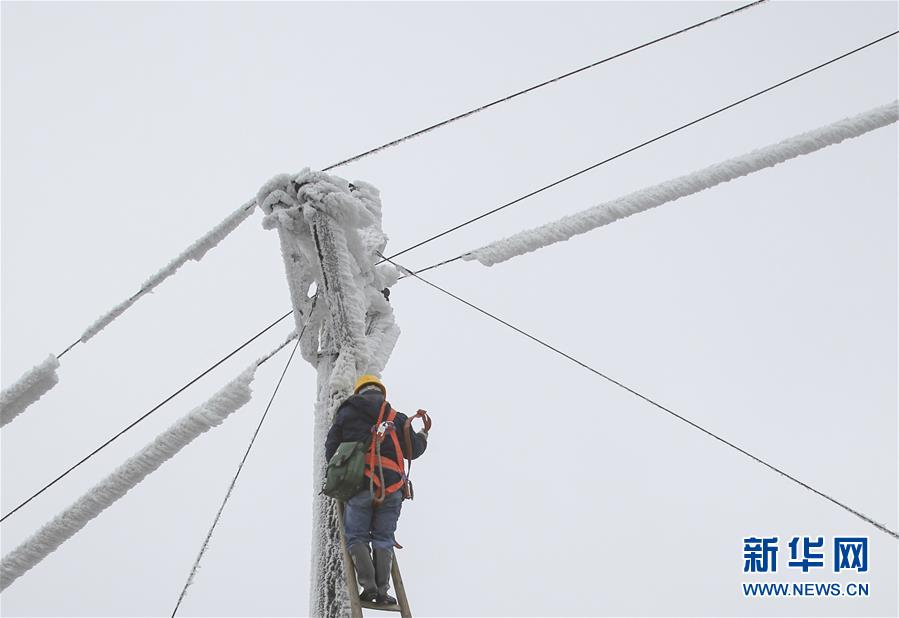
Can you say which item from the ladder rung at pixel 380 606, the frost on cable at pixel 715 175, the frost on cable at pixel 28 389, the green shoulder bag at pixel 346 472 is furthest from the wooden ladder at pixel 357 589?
the frost on cable at pixel 715 175

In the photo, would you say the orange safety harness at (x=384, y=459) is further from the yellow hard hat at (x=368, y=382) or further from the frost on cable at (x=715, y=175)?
the frost on cable at (x=715, y=175)

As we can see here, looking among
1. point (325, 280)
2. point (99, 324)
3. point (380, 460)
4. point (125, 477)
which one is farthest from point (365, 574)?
point (99, 324)

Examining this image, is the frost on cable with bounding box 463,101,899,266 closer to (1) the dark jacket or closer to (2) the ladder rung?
(1) the dark jacket

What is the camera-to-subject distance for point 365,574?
22.1 feet

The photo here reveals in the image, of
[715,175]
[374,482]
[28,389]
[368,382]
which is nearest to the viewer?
[374,482]

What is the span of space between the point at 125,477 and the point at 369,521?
1.69m

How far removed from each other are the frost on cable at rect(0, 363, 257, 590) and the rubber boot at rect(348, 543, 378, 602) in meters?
1.34

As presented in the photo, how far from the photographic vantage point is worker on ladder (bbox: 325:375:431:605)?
679 cm

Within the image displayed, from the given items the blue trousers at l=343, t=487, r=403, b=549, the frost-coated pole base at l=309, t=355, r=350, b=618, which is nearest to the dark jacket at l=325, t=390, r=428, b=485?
the blue trousers at l=343, t=487, r=403, b=549

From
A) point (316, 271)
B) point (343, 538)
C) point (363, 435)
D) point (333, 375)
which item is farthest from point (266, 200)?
point (343, 538)

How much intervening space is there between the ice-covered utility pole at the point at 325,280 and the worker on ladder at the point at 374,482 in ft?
0.90

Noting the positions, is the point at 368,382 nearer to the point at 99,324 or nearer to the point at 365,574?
the point at 365,574

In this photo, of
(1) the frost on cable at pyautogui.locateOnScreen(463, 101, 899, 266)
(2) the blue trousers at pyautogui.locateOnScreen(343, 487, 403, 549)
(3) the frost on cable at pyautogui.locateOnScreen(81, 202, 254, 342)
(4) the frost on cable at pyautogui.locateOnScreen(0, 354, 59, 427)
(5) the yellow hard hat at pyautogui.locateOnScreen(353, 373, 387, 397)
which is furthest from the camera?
(3) the frost on cable at pyautogui.locateOnScreen(81, 202, 254, 342)

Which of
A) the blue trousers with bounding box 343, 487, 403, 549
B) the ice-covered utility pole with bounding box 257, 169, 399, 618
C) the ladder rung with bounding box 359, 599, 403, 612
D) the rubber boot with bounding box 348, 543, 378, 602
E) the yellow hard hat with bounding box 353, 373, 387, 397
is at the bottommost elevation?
the ladder rung with bounding box 359, 599, 403, 612
